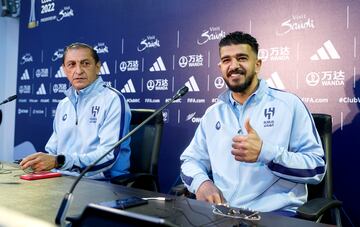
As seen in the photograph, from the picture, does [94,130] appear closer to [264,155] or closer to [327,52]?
[264,155]

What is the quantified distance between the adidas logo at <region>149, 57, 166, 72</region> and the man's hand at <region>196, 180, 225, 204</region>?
5.45 ft

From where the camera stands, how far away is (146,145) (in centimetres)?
240

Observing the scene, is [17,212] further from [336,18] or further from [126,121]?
[336,18]

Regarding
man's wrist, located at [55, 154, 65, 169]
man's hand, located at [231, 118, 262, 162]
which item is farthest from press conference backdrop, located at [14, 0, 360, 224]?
man's wrist, located at [55, 154, 65, 169]

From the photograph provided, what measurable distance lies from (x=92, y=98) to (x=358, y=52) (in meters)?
1.70

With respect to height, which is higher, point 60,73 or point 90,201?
point 60,73

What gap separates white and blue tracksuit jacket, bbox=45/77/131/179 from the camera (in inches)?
86.4

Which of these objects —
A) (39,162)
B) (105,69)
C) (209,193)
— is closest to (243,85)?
(209,193)

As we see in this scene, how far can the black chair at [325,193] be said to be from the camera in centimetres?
150

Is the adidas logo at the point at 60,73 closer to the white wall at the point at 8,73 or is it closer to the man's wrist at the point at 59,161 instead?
the white wall at the point at 8,73

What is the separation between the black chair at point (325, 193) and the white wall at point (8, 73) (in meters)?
3.95

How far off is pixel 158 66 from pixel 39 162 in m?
1.59

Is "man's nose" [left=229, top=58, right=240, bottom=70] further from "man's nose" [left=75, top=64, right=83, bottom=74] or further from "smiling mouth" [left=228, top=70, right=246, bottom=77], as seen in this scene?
"man's nose" [left=75, top=64, right=83, bottom=74]

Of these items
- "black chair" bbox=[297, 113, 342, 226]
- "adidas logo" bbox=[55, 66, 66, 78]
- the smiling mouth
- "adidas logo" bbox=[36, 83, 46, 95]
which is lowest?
"black chair" bbox=[297, 113, 342, 226]
